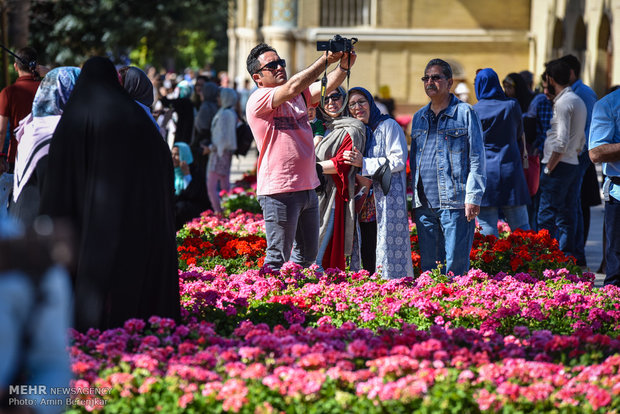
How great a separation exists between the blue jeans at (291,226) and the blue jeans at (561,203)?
334 centimetres

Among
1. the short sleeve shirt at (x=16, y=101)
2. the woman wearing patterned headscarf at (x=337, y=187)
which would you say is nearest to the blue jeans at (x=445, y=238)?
the woman wearing patterned headscarf at (x=337, y=187)

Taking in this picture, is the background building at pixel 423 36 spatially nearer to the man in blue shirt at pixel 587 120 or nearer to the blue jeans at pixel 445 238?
the man in blue shirt at pixel 587 120

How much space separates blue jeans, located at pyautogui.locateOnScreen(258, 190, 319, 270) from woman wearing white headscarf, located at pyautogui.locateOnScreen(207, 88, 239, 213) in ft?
20.6

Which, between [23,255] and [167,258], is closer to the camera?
[23,255]

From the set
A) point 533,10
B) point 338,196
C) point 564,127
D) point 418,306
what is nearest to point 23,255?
point 418,306

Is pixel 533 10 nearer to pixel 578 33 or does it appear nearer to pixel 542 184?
pixel 578 33

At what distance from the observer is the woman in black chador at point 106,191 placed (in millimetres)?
5227

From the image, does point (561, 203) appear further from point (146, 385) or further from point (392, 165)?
point (146, 385)

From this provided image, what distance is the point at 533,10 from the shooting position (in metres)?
28.8

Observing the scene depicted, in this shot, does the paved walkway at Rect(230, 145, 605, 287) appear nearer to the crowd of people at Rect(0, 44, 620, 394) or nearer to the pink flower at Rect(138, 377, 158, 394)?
the crowd of people at Rect(0, 44, 620, 394)

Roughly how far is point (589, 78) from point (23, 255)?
2032cm

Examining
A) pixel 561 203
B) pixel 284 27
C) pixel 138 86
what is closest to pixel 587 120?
pixel 561 203

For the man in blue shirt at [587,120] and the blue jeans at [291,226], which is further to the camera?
the man in blue shirt at [587,120]

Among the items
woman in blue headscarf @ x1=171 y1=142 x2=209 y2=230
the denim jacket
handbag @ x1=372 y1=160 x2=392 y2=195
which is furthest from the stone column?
the denim jacket
